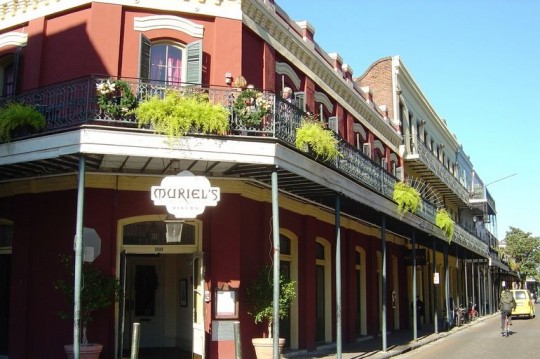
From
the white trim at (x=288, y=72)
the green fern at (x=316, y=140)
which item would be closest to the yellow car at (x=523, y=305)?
the white trim at (x=288, y=72)

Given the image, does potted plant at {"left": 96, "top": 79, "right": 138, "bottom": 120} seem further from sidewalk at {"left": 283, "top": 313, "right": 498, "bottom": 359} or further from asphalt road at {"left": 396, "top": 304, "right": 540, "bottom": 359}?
asphalt road at {"left": 396, "top": 304, "right": 540, "bottom": 359}

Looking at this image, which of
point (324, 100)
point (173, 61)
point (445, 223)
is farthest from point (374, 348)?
point (173, 61)

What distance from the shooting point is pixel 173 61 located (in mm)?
13375

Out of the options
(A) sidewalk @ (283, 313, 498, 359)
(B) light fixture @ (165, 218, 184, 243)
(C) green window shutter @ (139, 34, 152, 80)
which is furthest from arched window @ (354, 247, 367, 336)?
(C) green window shutter @ (139, 34, 152, 80)

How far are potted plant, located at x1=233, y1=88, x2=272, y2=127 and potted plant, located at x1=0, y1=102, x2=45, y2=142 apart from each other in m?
3.57

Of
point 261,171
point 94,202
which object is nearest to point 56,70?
point 94,202

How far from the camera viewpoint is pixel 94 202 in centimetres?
1227

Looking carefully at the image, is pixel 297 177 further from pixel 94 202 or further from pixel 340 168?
pixel 94 202

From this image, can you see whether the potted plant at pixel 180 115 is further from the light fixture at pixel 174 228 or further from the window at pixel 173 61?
the window at pixel 173 61

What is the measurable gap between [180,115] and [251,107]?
1.53 metres

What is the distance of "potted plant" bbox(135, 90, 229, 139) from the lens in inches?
409

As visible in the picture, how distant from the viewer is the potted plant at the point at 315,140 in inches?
482

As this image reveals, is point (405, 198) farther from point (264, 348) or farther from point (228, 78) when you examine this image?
point (264, 348)

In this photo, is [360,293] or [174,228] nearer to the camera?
[174,228]
